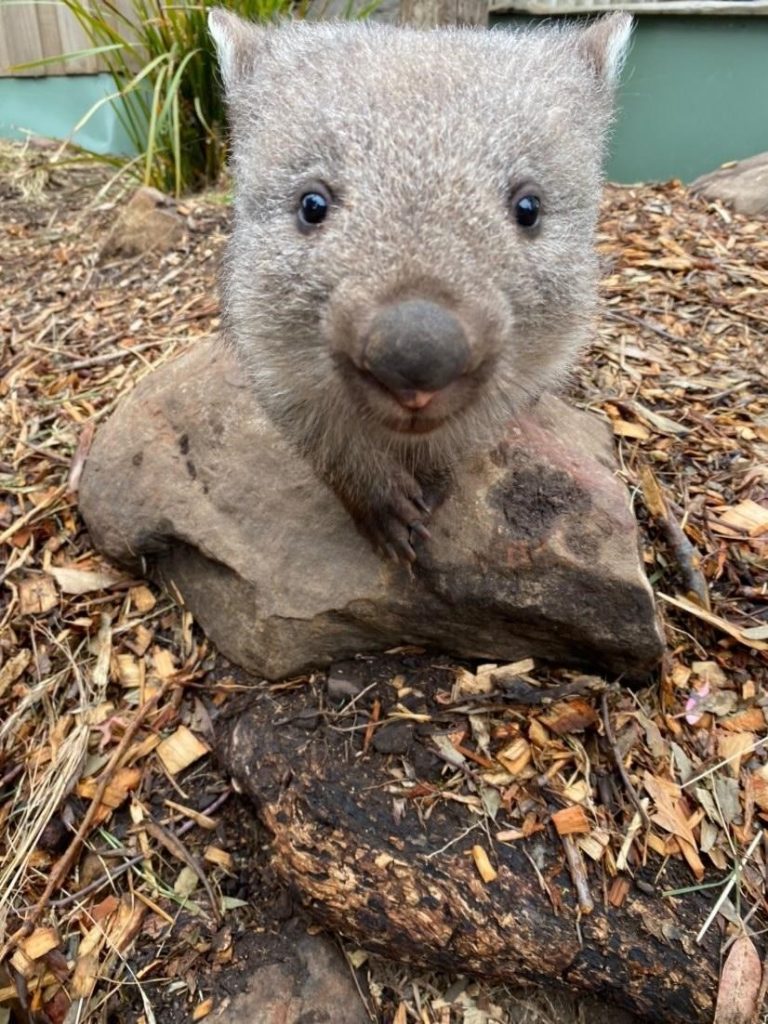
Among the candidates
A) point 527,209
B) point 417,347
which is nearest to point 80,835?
point 417,347

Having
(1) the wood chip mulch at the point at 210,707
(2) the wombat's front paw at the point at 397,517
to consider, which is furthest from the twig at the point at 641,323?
(2) the wombat's front paw at the point at 397,517

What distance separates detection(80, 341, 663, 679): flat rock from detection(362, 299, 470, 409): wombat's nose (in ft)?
3.57

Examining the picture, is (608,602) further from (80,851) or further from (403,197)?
(80,851)

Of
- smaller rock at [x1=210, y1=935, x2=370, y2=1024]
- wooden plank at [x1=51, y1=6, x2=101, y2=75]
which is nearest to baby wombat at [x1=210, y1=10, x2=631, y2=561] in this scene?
smaller rock at [x1=210, y1=935, x2=370, y2=1024]

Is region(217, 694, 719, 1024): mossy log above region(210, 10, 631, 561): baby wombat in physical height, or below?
below

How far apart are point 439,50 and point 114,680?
2.23 meters

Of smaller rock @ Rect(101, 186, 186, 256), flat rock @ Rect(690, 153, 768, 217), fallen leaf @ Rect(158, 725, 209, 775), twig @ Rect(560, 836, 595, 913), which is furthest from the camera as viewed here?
smaller rock @ Rect(101, 186, 186, 256)

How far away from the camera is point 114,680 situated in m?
3.04

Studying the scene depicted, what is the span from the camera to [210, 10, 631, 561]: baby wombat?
175cm

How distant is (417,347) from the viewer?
1.60 metres

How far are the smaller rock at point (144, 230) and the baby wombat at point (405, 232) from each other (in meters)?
2.59

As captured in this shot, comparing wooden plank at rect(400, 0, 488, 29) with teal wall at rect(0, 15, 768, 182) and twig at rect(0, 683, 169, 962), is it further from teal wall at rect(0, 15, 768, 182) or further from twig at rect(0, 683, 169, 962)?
twig at rect(0, 683, 169, 962)

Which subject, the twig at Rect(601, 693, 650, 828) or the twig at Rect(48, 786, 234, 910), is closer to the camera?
the twig at Rect(601, 693, 650, 828)

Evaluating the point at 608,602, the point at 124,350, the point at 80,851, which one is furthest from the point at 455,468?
the point at 124,350
